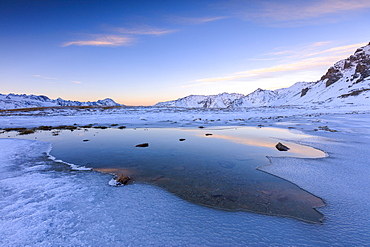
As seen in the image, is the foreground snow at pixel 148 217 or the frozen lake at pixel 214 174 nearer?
the foreground snow at pixel 148 217

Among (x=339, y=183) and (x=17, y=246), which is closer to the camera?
(x=17, y=246)

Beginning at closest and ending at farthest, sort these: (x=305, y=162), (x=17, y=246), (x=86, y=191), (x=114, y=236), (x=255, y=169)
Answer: (x=17, y=246) → (x=114, y=236) → (x=86, y=191) → (x=255, y=169) → (x=305, y=162)

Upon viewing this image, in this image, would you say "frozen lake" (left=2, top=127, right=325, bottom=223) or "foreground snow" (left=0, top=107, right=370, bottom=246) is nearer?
"foreground snow" (left=0, top=107, right=370, bottom=246)

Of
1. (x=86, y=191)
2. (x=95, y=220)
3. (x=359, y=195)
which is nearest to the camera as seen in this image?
(x=95, y=220)

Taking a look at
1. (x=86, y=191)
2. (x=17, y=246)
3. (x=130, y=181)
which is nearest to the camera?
(x=17, y=246)

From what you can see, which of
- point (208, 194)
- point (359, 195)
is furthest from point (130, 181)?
point (359, 195)

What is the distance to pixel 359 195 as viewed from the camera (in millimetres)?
6020

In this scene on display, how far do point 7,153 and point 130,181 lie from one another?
1025cm

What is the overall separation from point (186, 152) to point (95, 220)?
7.91 metres

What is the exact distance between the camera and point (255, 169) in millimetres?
8828

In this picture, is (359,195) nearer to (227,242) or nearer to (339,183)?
(339,183)

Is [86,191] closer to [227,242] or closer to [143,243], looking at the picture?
[143,243]

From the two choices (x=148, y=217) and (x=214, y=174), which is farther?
(x=214, y=174)

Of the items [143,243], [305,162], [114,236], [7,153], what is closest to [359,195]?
[305,162]
